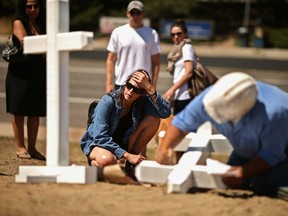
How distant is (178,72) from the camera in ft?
26.2

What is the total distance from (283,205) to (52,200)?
1.54 meters

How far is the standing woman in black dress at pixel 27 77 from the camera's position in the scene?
274 inches

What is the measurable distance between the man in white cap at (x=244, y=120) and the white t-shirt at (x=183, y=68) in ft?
9.27

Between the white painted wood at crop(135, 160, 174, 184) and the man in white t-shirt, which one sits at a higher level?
the man in white t-shirt

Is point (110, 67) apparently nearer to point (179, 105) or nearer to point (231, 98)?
point (179, 105)

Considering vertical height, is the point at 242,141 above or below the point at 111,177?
above

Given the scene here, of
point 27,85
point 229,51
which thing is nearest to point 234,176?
point 27,85

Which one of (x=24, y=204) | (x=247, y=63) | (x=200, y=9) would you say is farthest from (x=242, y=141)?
(x=200, y=9)

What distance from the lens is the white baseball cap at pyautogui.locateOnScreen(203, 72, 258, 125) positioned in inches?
183

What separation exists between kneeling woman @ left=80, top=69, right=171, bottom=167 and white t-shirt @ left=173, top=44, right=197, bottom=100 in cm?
173

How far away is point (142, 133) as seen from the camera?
6.23m

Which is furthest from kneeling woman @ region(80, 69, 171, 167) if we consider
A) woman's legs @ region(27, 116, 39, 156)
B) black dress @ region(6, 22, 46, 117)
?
woman's legs @ region(27, 116, 39, 156)

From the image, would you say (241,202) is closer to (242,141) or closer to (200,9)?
(242,141)

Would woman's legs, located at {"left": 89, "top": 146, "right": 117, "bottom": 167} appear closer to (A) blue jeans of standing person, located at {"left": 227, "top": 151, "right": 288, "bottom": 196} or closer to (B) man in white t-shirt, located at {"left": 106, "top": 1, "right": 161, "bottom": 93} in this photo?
(A) blue jeans of standing person, located at {"left": 227, "top": 151, "right": 288, "bottom": 196}
